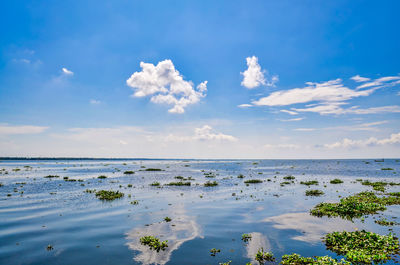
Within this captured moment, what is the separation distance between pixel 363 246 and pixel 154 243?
1483 centimetres

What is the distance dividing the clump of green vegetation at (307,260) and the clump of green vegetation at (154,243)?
8.29 metres

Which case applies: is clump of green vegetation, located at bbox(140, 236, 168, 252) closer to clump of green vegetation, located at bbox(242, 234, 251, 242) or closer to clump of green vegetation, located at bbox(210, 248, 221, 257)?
clump of green vegetation, located at bbox(210, 248, 221, 257)

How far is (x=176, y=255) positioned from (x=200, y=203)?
17.3 meters

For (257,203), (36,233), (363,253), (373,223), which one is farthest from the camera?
(257,203)

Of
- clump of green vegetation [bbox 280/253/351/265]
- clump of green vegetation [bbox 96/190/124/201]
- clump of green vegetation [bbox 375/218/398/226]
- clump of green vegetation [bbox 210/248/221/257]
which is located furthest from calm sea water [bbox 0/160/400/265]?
clump of green vegetation [bbox 96/190/124/201]

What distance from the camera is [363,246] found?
15.1 meters

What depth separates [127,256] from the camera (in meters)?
14.7

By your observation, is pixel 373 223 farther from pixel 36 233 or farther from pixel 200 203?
pixel 36 233

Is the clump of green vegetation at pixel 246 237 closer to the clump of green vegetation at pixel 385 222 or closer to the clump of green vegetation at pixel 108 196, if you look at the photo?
the clump of green vegetation at pixel 385 222

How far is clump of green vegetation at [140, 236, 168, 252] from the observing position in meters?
16.1

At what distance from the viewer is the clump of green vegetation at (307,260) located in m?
12.7

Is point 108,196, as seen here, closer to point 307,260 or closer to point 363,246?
point 307,260

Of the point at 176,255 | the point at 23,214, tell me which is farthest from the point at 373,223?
the point at 23,214

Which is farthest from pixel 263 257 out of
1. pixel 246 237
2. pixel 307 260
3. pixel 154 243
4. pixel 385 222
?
pixel 385 222
